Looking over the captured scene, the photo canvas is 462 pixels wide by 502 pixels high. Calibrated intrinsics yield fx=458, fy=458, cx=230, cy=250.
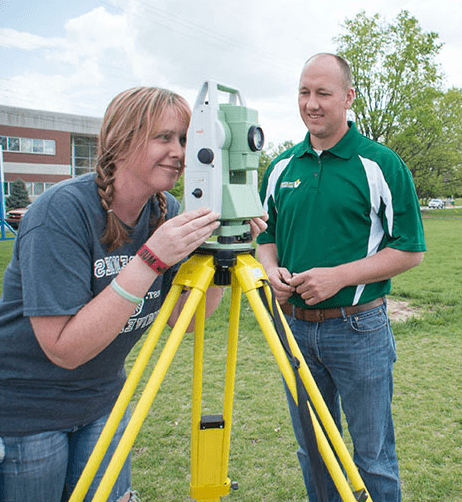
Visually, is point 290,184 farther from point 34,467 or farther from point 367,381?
point 34,467

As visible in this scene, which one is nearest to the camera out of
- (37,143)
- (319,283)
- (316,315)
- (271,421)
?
(319,283)

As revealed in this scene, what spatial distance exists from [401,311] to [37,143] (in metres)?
36.9

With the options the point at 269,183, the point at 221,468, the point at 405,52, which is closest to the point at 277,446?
the point at 221,468

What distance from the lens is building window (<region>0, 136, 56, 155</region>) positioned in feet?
118

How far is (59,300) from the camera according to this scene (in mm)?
1315

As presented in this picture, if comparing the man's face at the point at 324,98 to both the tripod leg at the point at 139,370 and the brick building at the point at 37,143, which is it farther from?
the brick building at the point at 37,143

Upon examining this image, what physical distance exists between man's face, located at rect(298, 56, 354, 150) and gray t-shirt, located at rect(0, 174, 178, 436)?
Answer: 96 centimetres

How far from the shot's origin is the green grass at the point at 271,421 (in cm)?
289

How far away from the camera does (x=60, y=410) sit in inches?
62.4

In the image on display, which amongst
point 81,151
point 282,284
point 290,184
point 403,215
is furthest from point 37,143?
point 403,215

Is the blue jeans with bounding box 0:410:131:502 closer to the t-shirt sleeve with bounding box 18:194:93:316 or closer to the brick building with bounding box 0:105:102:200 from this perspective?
the t-shirt sleeve with bounding box 18:194:93:316

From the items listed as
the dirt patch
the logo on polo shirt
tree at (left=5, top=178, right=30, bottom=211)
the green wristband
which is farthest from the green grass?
tree at (left=5, top=178, right=30, bottom=211)

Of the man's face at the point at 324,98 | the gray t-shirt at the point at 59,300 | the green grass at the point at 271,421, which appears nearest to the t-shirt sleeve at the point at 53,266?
the gray t-shirt at the point at 59,300

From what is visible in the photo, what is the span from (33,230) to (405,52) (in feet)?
87.5
